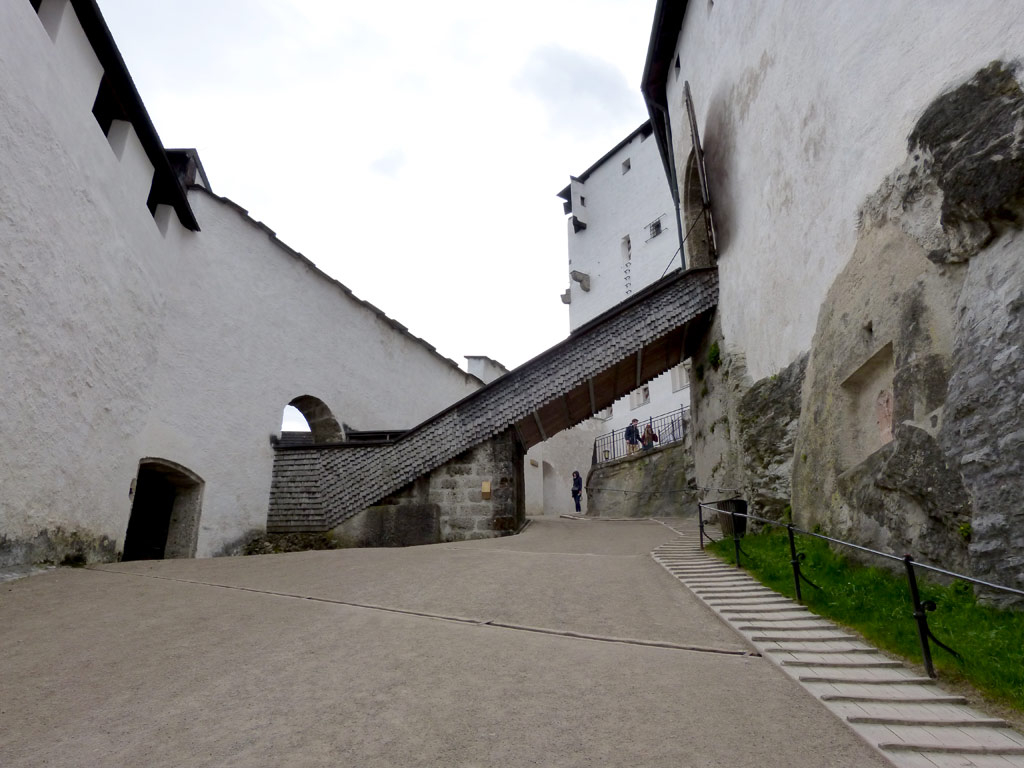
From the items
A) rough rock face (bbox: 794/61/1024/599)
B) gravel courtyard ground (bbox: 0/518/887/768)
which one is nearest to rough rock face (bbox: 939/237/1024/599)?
rough rock face (bbox: 794/61/1024/599)

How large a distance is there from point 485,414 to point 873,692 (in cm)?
885

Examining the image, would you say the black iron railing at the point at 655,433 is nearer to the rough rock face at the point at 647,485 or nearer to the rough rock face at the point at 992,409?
the rough rock face at the point at 647,485

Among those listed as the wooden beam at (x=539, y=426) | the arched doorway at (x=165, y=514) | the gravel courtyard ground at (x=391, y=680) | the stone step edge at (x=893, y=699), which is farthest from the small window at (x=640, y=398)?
the stone step edge at (x=893, y=699)

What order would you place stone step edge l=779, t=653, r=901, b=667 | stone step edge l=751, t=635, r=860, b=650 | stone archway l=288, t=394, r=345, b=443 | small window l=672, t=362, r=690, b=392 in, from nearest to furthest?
1. stone step edge l=779, t=653, r=901, b=667
2. stone step edge l=751, t=635, r=860, b=650
3. stone archway l=288, t=394, r=345, b=443
4. small window l=672, t=362, r=690, b=392


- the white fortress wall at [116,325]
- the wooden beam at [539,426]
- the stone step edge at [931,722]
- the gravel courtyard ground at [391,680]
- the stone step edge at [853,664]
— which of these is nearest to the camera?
the gravel courtyard ground at [391,680]

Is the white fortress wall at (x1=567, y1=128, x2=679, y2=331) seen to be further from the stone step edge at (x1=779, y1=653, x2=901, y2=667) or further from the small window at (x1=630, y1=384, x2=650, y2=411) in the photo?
the stone step edge at (x1=779, y1=653, x2=901, y2=667)

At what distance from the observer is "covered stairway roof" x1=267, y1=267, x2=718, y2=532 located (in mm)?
11875

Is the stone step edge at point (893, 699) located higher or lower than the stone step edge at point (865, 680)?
lower

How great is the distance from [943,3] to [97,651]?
321 inches

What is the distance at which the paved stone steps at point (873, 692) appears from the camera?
2922mm

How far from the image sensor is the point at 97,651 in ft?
13.9

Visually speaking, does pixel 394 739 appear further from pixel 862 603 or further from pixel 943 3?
pixel 943 3

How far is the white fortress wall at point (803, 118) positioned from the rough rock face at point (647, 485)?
7809 mm

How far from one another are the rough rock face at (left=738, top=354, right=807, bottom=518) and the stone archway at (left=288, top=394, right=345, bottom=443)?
919 centimetres
